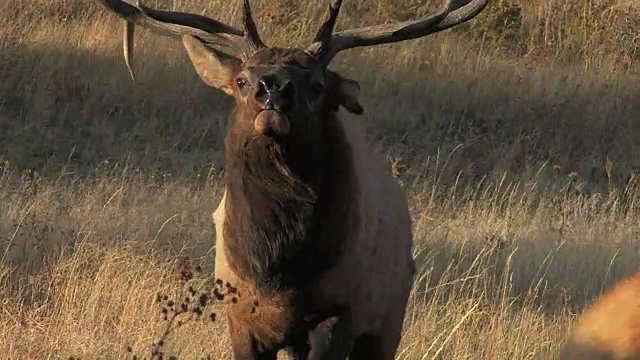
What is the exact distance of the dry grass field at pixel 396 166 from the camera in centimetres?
757

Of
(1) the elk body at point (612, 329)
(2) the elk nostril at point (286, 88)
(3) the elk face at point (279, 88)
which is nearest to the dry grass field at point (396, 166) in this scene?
(3) the elk face at point (279, 88)

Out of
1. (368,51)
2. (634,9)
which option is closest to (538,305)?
(368,51)

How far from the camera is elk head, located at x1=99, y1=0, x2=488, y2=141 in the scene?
5.05m

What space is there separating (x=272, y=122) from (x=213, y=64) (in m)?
0.76

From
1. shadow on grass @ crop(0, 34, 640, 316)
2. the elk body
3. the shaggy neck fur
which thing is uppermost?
the shaggy neck fur

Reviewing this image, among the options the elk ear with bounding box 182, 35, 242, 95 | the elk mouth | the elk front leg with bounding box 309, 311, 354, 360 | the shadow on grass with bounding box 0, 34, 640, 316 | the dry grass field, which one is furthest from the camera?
the shadow on grass with bounding box 0, 34, 640, 316

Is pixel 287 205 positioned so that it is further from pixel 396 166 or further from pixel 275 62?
pixel 396 166

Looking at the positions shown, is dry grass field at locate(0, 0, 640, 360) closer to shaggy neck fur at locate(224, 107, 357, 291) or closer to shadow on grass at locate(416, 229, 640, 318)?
shadow on grass at locate(416, 229, 640, 318)

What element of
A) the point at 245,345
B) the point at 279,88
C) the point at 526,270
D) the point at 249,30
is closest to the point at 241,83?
the point at 279,88

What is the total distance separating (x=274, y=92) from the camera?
5023 millimetres

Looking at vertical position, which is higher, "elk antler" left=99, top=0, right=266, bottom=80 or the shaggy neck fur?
"elk antler" left=99, top=0, right=266, bottom=80

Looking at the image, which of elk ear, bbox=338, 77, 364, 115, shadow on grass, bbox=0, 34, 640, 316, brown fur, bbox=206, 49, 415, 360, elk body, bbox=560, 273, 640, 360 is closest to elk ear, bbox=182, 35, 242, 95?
brown fur, bbox=206, 49, 415, 360

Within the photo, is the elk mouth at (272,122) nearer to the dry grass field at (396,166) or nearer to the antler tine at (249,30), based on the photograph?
the antler tine at (249,30)

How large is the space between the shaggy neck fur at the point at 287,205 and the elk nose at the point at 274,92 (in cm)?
18
